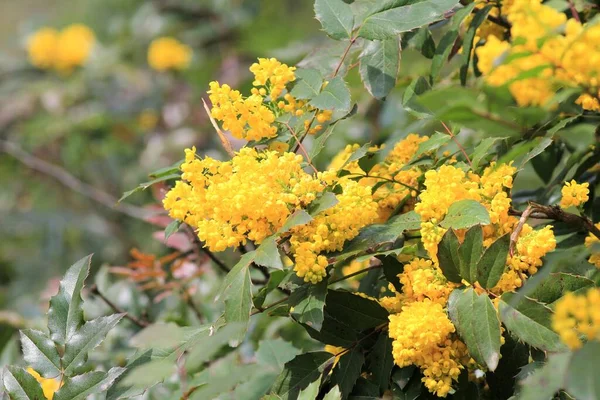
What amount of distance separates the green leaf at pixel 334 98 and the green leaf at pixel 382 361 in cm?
25

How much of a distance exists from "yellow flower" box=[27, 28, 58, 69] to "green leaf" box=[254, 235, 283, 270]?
3.30 meters

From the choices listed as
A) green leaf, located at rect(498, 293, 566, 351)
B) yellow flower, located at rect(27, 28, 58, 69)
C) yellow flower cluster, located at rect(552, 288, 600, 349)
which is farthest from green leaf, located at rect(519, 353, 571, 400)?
yellow flower, located at rect(27, 28, 58, 69)

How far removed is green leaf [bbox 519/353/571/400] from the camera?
556 mm

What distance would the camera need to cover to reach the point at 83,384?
81 centimetres

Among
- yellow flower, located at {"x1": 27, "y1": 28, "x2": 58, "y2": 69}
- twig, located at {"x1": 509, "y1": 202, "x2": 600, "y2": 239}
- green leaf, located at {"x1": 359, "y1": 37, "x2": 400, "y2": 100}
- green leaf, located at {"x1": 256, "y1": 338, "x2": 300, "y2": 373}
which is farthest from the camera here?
yellow flower, located at {"x1": 27, "y1": 28, "x2": 58, "y2": 69}

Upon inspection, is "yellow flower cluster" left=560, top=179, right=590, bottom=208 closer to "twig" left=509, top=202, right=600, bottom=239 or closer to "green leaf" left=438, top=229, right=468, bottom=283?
"twig" left=509, top=202, right=600, bottom=239

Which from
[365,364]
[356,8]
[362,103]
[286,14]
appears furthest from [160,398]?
[286,14]

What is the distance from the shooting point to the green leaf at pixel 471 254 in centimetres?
74

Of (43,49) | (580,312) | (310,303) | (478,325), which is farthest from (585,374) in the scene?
(43,49)

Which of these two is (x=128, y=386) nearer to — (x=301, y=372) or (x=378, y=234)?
(x=301, y=372)

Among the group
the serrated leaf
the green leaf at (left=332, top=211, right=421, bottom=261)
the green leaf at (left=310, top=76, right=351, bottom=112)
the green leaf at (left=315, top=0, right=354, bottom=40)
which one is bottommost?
the green leaf at (left=332, top=211, right=421, bottom=261)

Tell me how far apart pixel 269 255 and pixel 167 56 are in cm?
302

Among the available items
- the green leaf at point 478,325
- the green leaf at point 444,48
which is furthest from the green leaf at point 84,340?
the green leaf at point 444,48

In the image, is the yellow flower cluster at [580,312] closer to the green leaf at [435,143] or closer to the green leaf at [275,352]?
the green leaf at [435,143]
